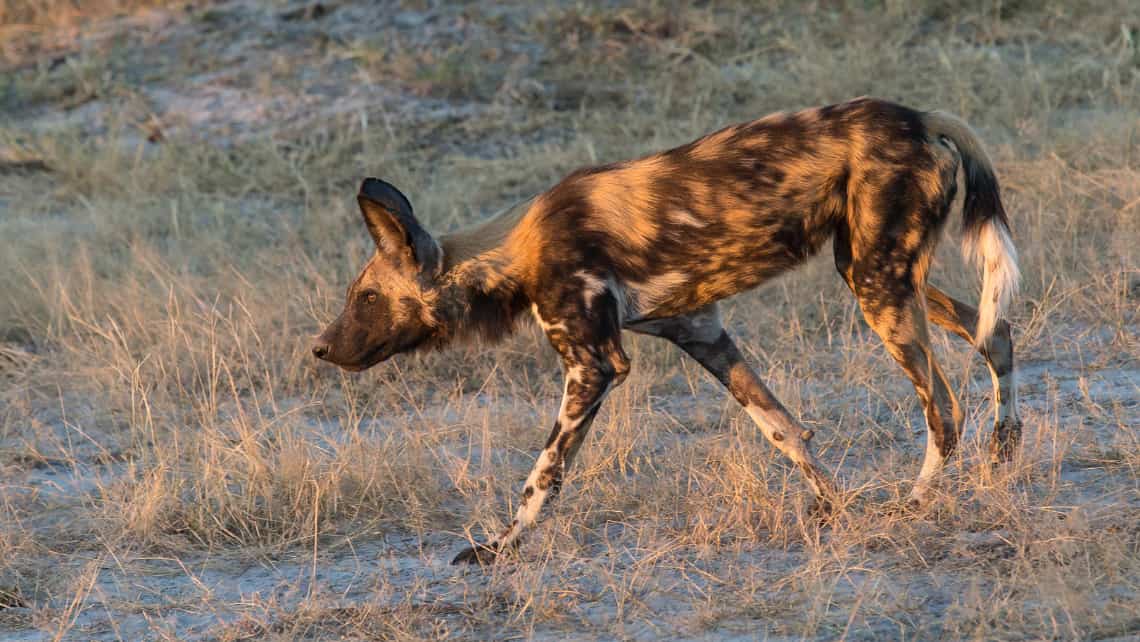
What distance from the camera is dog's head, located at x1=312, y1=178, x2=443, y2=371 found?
3777 millimetres

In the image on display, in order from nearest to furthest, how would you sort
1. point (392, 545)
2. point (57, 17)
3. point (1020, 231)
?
point (392, 545) → point (1020, 231) → point (57, 17)

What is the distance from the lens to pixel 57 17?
973cm

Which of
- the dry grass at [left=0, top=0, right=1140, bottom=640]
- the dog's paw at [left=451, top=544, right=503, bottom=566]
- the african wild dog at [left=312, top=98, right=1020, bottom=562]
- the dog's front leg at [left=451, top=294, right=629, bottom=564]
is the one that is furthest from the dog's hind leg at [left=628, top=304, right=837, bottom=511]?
the dog's paw at [left=451, top=544, right=503, bottom=566]

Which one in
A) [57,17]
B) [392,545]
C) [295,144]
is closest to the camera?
[392,545]

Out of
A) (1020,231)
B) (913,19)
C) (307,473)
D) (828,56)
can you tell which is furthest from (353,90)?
(307,473)

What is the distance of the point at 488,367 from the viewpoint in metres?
5.07

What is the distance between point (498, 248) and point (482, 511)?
0.71m

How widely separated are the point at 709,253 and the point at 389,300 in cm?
86

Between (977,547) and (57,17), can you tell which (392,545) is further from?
(57,17)

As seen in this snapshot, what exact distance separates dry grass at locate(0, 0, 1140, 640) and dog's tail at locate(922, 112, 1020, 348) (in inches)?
15.7

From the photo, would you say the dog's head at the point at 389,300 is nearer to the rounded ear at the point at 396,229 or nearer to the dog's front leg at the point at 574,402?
the rounded ear at the point at 396,229

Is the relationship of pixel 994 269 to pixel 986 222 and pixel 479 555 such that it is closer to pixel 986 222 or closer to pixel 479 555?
pixel 986 222

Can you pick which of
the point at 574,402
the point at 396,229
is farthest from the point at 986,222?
the point at 396,229

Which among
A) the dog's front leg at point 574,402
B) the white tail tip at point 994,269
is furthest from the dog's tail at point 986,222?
the dog's front leg at point 574,402
